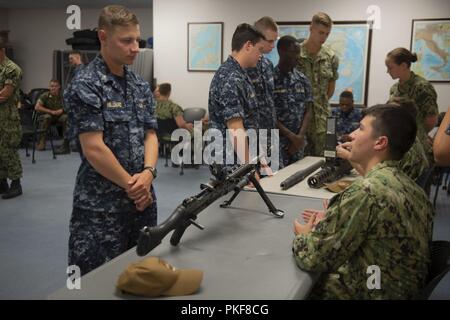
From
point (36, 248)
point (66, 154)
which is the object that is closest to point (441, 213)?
point (36, 248)

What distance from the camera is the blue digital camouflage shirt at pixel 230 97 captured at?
8.37 ft

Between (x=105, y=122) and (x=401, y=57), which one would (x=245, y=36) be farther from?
(x=401, y=57)

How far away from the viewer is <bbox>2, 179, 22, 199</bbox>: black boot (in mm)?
4844

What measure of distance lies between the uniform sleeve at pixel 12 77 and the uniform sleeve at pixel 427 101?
3.94 m

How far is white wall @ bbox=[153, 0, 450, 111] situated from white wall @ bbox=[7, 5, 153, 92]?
163 inches

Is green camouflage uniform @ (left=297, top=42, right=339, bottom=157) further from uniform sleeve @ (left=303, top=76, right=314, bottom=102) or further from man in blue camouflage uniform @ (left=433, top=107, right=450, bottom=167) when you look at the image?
man in blue camouflage uniform @ (left=433, top=107, right=450, bottom=167)

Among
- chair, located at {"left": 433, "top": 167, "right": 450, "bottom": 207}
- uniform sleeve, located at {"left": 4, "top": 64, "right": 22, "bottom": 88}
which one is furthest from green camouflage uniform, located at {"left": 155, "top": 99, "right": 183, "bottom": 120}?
chair, located at {"left": 433, "top": 167, "right": 450, "bottom": 207}

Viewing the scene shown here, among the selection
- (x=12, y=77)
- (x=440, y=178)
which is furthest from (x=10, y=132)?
(x=440, y=178)

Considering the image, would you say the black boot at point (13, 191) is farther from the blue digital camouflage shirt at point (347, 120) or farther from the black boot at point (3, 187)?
the blue digital camouflage shirt at point (347, 120)

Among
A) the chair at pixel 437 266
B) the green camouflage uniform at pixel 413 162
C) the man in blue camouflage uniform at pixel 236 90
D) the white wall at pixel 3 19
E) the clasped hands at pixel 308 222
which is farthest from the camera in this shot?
the white wall at pixel 3 19

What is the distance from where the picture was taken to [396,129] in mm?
1504

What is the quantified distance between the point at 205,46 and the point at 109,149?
17.5 feet

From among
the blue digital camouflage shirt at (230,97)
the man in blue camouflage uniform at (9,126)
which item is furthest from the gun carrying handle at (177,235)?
the man in blue camouflage uniform at (9,126)
